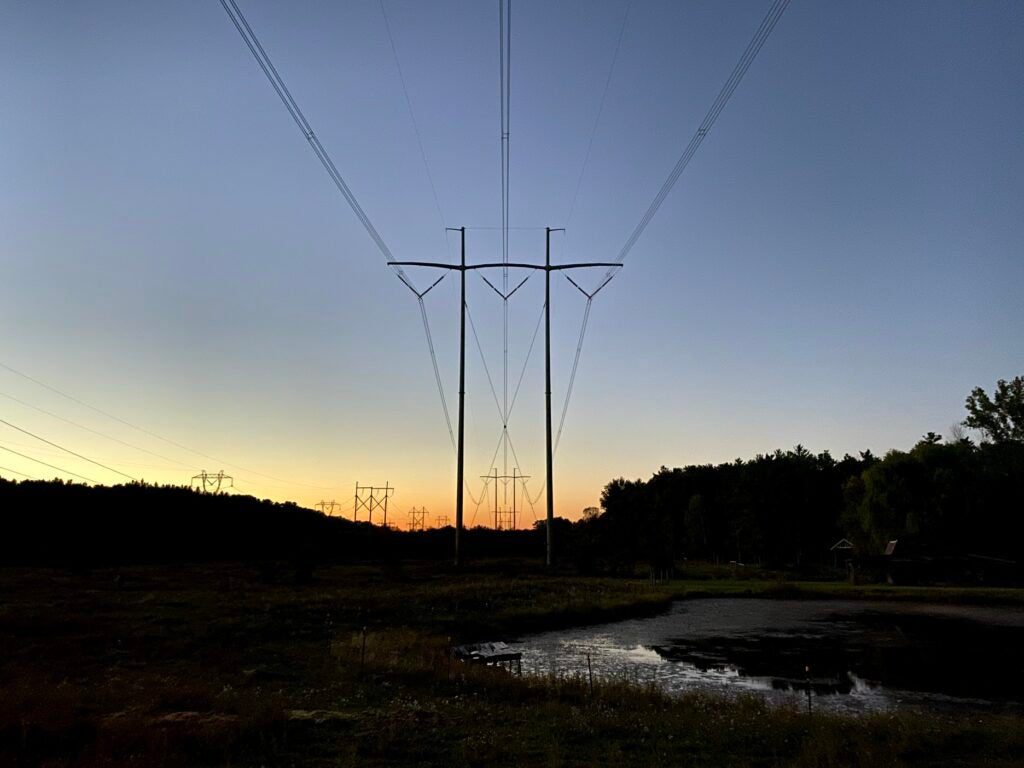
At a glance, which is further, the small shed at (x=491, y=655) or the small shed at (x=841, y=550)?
the small shed at (x=841, y=550)

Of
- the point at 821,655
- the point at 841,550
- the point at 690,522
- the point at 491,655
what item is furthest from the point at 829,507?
the point at 491,655

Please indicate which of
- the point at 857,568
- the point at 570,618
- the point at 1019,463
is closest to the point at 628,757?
the point at 570,618

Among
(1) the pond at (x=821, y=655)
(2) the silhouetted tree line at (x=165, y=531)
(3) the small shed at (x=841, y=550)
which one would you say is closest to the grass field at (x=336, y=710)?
(1) the pond at (x=821, y=655)

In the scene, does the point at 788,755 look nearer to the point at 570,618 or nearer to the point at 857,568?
the point at 570,618

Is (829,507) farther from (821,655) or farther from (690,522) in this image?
(821,655)

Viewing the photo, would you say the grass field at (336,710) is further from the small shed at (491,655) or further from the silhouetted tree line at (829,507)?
the silhouetted tree line at (829,507)

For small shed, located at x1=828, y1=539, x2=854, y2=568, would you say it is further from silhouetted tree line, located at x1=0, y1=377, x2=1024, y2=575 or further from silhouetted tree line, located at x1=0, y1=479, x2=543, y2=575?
silhouetted tree line, located at x1=0, y1=479, x2=543, y2=575

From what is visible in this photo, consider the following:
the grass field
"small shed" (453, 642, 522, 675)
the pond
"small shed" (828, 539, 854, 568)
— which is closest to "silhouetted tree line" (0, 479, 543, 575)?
the grass field
